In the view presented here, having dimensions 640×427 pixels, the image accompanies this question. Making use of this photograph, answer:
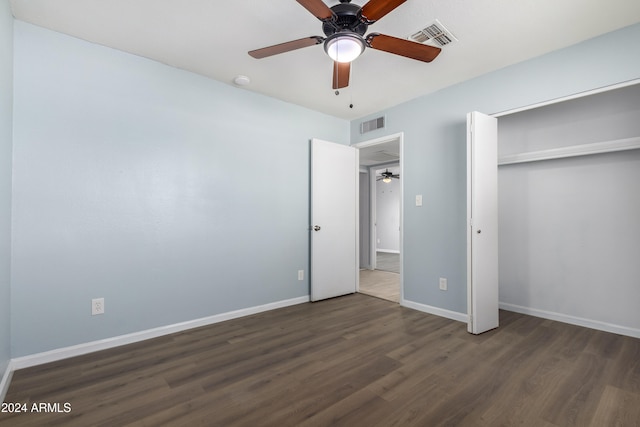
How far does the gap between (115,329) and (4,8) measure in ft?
8.00

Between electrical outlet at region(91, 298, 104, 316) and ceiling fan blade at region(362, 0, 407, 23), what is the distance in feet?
9.64

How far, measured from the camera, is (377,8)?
1641 millimetres

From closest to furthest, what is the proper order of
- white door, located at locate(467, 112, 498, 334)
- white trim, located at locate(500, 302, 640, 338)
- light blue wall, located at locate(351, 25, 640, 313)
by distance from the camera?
light blue wall, located at locate(351, 25, 640, 313) → white trim, located at locate(500, 302, 640, 338) → white door, located at locate(467, 112, 498, 334)

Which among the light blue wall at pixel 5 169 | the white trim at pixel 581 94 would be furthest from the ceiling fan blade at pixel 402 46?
the light blue wall at pixel 5 169

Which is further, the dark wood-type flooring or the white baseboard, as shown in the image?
the white baseboard

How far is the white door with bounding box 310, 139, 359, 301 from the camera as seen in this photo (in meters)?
3.95

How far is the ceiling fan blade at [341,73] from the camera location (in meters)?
2.17

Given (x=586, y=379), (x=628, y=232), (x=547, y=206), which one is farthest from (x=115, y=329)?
(x=628, y=232)

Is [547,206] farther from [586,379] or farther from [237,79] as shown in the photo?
[237,79]

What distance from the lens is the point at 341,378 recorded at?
2.05 metres

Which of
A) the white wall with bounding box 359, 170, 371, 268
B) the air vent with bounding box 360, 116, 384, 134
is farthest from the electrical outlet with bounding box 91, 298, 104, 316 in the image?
the white wall with bounding box 359, 170, 371, 268

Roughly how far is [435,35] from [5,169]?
3278 millimetres

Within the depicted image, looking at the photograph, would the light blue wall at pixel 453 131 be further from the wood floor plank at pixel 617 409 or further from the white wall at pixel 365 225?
the white wall at pixel 365 225

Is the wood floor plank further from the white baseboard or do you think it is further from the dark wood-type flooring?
the white baseboard
